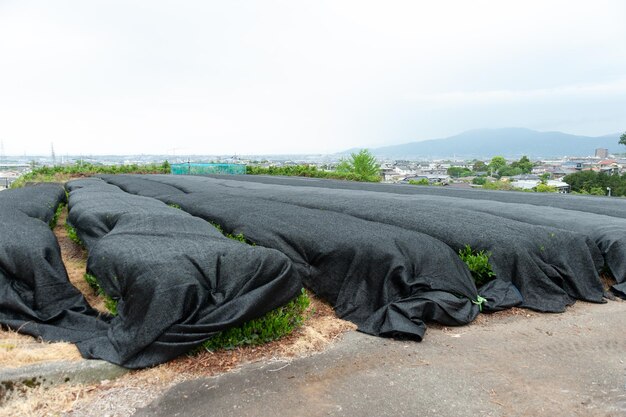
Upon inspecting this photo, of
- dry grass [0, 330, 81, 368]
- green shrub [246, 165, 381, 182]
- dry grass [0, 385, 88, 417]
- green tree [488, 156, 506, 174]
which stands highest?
dry grass [0, 330, 81, 368]

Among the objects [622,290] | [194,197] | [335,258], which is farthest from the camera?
[194,197]

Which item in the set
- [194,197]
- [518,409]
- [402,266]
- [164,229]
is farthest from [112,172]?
[518,409]

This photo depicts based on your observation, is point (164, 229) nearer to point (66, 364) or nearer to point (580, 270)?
point (66, 364)

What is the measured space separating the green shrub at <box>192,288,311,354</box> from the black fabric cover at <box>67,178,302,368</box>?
8cm

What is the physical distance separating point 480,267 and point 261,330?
268 cm

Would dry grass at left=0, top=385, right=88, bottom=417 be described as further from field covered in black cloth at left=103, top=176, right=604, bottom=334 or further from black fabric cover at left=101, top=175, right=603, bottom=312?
black fabric cover at left=101, top=175, right=603, bottom=312

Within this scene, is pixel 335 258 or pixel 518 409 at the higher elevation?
pixel 335 258

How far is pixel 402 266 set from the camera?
4.23 meters

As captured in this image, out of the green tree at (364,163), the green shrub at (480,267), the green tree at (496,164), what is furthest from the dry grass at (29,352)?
the green tree at (496,164)

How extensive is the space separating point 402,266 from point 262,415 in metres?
2.18

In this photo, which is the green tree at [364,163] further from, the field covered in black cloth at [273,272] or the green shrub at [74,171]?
the field covered in black cloth at [273,272]

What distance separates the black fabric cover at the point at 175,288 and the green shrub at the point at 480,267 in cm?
222

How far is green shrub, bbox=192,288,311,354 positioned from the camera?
3299 millimetres

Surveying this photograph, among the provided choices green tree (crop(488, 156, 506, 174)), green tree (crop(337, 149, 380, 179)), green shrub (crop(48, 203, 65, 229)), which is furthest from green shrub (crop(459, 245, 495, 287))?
green tree (crop(488, 156, 506, 174))
